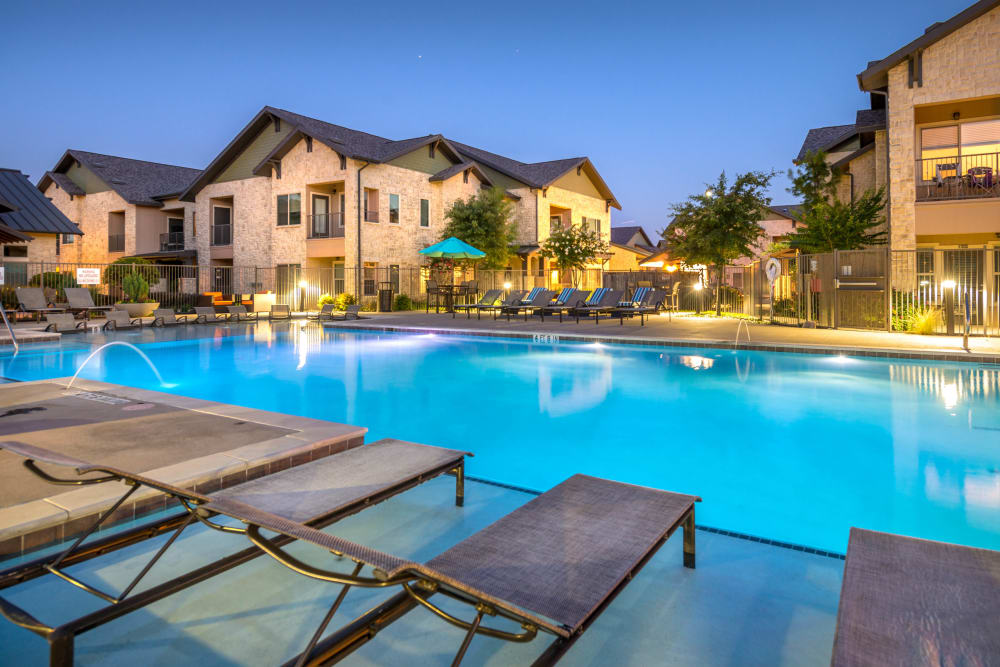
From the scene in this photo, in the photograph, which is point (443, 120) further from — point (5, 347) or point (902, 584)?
point (902, 584)

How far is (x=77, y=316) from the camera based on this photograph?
17.9m

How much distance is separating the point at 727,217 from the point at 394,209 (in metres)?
A: 13.2

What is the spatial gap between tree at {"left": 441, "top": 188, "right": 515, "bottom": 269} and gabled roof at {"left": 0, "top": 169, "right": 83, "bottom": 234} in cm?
1445

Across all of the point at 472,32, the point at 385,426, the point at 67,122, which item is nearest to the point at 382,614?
the point at 385,426

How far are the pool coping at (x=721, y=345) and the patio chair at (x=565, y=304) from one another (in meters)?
3.45

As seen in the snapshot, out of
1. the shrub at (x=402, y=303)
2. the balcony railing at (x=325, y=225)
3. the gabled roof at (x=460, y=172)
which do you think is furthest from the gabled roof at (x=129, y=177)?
the shrub at (x=402, y=303)

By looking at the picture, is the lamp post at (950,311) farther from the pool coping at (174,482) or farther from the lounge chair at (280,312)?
the lounge chair at (280,312)

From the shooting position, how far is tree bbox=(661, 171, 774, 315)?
21.4m

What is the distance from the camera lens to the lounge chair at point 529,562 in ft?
4.72

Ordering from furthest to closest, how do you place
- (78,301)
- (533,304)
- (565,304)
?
(565,304) < (533,304) < (78,301)

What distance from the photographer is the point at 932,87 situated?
583 inches

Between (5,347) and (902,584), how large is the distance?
48.7 feet

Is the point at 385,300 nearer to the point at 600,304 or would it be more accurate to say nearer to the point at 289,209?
the point at 289,209

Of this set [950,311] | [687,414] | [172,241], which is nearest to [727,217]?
[950,311]
